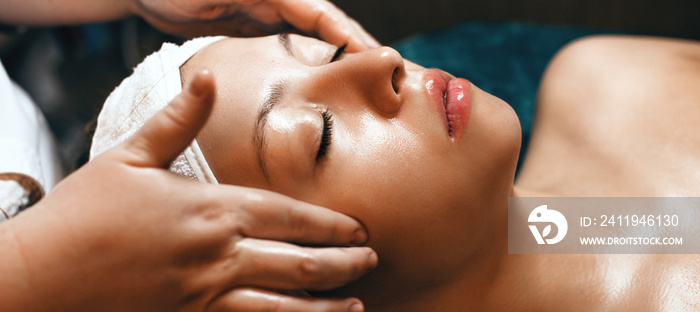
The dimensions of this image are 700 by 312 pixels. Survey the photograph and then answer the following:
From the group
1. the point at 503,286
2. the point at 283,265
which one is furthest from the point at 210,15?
the point at 503,286

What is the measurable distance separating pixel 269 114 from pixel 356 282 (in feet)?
1.07

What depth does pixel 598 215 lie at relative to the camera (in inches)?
42.2

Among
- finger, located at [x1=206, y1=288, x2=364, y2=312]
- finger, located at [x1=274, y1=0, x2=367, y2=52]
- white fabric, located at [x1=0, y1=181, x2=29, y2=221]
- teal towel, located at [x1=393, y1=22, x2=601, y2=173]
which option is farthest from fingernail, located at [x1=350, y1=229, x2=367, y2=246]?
teal towel, located at [x1=393, y1=22, x2=601, y2=173]

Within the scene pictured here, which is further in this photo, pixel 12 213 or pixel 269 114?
pixel 12 213

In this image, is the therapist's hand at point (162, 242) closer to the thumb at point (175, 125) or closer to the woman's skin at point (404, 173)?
the thumb at point (175, 125)

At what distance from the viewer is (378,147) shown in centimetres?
77

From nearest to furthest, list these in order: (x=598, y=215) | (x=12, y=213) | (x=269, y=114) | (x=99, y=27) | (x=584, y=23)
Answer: (x=269, y=114) < (x=12, y=213) < (x=598, y=215) < (x=99, y=27) < (x=584, y=23)

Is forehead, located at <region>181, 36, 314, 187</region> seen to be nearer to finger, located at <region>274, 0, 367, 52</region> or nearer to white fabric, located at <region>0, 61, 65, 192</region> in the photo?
finger, located at <region>274, 0, 367, 52</region>

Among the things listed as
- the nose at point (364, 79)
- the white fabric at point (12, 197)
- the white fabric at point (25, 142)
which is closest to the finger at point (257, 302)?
the nose at point (364, 79)

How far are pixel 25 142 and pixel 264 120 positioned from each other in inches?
25.9

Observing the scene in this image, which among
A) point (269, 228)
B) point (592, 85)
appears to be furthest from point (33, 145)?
point (592, 85)

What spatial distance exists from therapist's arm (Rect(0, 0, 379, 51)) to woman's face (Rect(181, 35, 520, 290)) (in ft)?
1.06

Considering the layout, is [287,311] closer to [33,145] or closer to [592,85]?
[33,145]

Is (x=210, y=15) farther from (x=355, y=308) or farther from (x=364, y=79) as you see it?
(x=355, y=308)
